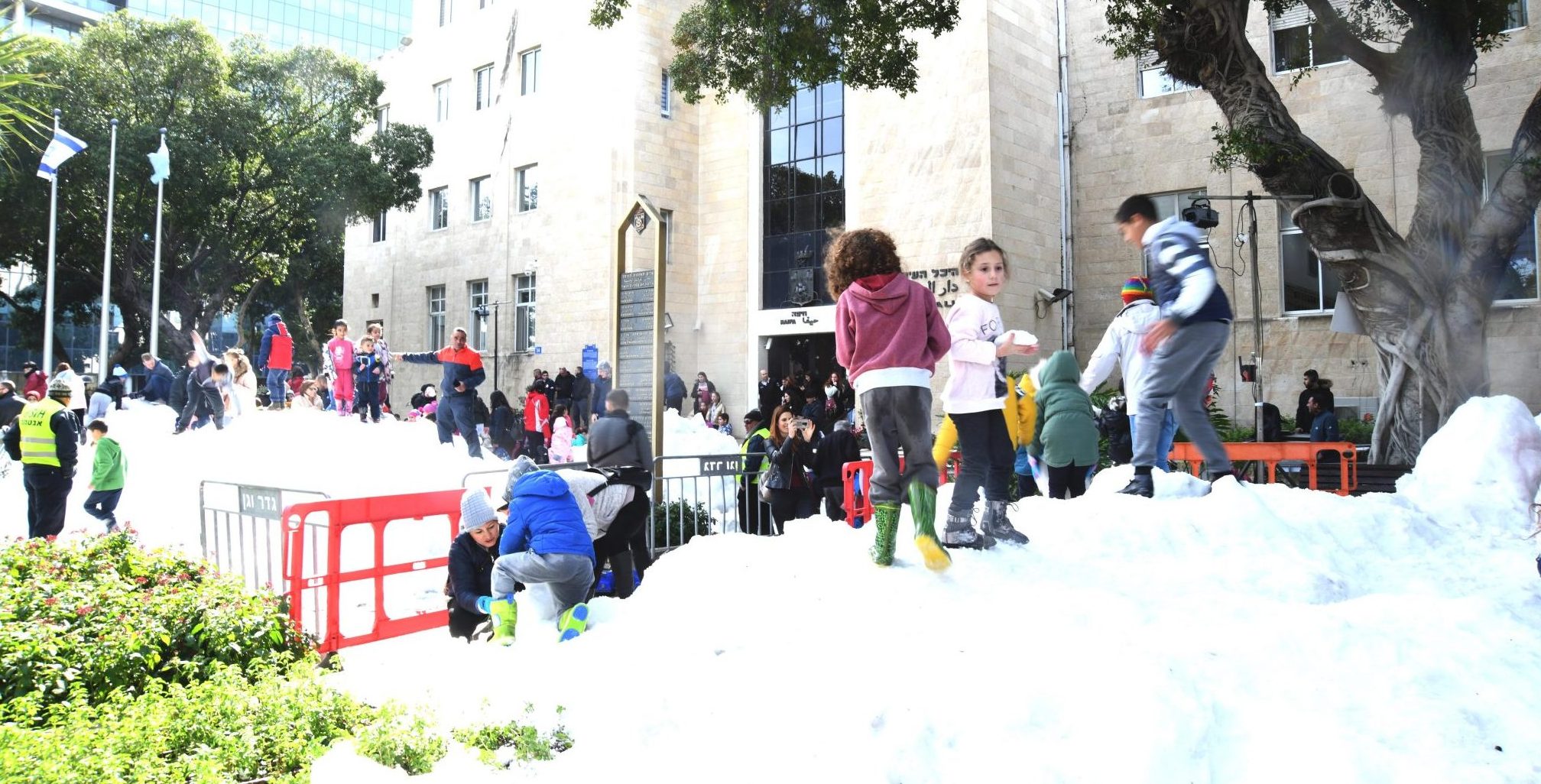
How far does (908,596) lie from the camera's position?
4211 millimetres

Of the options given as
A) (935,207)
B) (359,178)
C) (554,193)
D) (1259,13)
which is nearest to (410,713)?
(935,207)

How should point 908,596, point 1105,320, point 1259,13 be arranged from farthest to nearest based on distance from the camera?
point 1105,320 → point 1259,13 → point 908,596

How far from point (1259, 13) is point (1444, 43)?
8.28m

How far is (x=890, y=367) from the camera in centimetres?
475

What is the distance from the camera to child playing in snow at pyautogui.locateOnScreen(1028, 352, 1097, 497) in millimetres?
7523

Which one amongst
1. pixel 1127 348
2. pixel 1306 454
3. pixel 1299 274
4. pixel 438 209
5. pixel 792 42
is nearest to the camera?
pixel 1127 348

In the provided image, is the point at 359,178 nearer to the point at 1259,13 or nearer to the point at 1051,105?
the point at 1051,105

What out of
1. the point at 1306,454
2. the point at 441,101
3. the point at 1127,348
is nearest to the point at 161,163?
the point at 441,101

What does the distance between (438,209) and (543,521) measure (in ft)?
102

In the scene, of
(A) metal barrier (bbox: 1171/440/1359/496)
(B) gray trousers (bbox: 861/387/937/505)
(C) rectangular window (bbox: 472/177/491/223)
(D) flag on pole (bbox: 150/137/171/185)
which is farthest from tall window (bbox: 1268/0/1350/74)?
(D) flag on pole (bbox: 150/137/171/185)

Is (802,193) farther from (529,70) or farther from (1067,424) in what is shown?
(1067,424)

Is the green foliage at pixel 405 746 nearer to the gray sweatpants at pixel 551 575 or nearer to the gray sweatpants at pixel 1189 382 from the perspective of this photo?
the gray sweatpants at pixel 551 575

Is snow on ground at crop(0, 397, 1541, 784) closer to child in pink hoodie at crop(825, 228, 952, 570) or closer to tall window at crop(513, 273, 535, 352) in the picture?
child in pink hoodie at crop(825, 228, 952, 570)

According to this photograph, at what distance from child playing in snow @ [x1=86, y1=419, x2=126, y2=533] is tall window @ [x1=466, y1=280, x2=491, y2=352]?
1956cm
